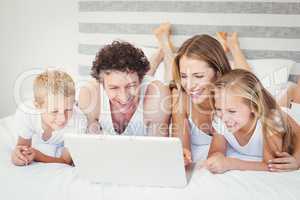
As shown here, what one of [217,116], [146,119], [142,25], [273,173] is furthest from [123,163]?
[142,25]

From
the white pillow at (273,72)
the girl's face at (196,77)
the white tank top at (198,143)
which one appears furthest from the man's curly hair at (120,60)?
the white pillow at (273,72)

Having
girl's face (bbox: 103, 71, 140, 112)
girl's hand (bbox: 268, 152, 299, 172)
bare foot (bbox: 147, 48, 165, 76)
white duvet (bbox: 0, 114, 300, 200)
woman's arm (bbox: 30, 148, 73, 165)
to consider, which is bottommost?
white duvet (bbox: 0, 114, 300, 200)

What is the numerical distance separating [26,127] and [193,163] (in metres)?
0.52

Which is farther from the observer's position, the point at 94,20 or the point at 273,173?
the point at 94,20

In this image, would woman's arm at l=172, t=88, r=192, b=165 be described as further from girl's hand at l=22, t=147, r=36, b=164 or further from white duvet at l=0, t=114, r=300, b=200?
girl's hand at l=22, t=147, r=36, b=164

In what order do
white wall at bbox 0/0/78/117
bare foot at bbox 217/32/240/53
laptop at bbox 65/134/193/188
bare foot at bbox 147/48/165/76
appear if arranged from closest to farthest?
laptop at bbox 65/134/193/188 → bare foot at bbox 147/48/165/76 → bare foot at bbox 217/32/240/53 → white wall at bbox 0/0/78/117

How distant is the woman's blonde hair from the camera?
102cm

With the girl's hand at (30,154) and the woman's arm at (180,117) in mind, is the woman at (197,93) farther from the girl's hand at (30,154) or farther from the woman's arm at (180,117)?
the girl's hand at (30,154)

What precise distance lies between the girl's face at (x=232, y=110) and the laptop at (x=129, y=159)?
183 millimetres

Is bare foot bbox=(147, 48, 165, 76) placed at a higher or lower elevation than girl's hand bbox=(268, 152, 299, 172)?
higher

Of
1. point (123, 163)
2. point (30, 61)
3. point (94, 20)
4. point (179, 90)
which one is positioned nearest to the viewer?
point (123, 163)

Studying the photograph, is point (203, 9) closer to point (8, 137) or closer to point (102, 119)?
point (102, 119)

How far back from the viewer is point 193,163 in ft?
3.53

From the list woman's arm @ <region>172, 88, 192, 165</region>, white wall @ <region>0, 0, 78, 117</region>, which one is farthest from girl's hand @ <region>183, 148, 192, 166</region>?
white wall @ <region>0, 0, 78, 117</region>
